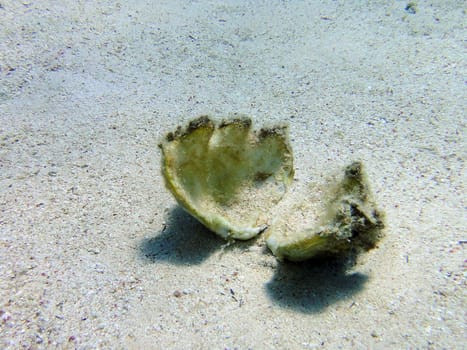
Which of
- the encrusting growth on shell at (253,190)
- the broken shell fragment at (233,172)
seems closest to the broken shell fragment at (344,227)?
the encrusting growth on shell at (253,190)

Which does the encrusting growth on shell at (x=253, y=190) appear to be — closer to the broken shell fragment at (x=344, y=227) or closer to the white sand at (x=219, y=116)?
the broken shell fragment at (x=344, y=227)

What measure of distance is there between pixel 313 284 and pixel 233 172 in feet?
2.59

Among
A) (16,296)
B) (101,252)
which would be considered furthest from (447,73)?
(16,296)

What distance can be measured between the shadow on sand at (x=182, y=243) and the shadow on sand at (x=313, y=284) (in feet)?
1.30

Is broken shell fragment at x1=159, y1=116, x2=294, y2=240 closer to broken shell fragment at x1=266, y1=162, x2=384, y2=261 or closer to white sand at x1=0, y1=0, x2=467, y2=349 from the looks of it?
white sand at x1=0, y1=0, x2=467, y2=349

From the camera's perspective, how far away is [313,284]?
1771 millimetres

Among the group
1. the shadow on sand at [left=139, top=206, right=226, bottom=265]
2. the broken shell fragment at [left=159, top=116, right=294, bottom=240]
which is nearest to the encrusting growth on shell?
the broken shell fragment at [left=159, top=116, right=294, bottom=240]

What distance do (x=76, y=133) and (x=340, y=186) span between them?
2148mm

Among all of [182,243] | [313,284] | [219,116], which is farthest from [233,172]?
[219,116]

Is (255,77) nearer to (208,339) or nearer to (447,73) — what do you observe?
(447,73)

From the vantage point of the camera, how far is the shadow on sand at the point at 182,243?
1973mm

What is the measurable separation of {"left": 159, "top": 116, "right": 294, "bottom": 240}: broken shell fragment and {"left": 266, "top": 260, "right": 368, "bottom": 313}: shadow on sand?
305 mm

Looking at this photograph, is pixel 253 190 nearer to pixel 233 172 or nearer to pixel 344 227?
pixel 233 172

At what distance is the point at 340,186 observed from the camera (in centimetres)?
180
